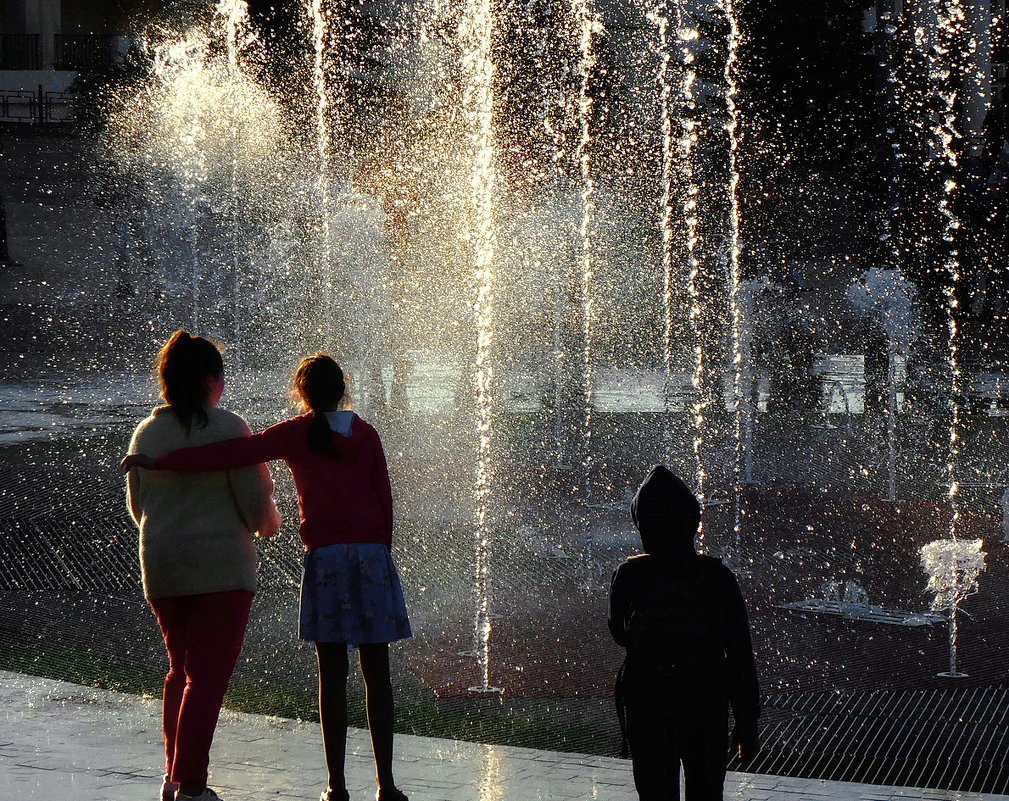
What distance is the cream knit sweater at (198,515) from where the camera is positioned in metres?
4.53

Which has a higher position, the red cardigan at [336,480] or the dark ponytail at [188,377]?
the dark ponytail at [188,377]

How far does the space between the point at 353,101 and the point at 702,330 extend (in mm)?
8177

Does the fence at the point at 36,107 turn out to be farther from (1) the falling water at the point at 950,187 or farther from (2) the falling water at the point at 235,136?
(1) the falling water at the point at 950,187

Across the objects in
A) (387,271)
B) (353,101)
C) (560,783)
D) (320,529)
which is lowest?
(560,783)

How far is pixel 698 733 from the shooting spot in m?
3.77

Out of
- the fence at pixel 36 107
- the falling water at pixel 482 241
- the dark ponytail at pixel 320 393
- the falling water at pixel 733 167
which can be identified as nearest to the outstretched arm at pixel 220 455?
the dark ponytail at pixel 320 393

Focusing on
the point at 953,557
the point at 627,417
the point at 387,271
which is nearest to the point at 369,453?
the point at 953,557

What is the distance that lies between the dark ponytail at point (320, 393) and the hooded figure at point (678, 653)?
45.9 inches

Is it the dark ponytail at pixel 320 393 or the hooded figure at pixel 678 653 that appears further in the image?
the dark ponytail at pixel 320 393

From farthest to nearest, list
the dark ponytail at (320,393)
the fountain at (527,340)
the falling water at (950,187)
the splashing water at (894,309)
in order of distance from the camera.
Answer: the splashing water at (894,309) < the falling water at (950,187) < the fountain at (527,340) < the dark ponytail at (320,393)

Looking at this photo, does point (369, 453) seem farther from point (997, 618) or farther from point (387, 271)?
point (387, 271)

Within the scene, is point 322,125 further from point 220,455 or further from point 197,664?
point 197,664

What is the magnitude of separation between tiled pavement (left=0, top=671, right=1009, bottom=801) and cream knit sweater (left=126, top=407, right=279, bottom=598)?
820 mm

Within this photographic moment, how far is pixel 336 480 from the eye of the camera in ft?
15.1
